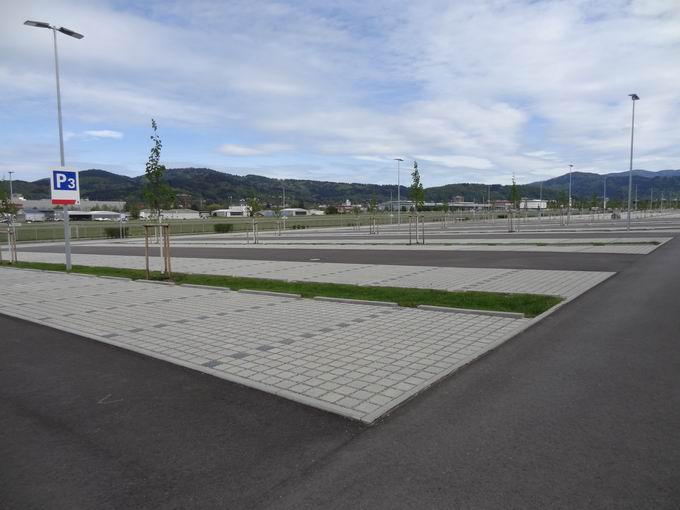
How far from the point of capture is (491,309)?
27.3ft

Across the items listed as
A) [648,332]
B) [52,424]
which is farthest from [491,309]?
[52,424]

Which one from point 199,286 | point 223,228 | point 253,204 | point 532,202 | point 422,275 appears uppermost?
point 532,202

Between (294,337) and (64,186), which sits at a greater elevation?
(64,186)

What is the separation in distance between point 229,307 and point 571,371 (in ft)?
19.8

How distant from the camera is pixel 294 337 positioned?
271 inches

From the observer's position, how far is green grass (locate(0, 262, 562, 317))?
859cm

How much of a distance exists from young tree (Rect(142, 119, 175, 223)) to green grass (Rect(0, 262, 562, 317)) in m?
4.57

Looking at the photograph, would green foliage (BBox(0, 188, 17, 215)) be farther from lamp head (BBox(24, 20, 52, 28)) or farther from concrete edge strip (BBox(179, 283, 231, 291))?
concrete edge strip (BBox(179, 283, 231, 291))

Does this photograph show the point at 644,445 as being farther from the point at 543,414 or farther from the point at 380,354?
the point at 380,354

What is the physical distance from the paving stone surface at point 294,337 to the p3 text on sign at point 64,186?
5321 mm

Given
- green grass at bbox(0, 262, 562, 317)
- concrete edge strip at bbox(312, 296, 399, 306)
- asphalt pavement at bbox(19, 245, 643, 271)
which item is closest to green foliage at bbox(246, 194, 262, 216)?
asphalt pavement at bbox(19, 245, 643, 271)

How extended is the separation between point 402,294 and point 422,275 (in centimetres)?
334

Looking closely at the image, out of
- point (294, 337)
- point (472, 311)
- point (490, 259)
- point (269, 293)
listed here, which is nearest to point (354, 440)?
point (294, 337)

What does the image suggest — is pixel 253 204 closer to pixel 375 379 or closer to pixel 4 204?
pixel 4 204
